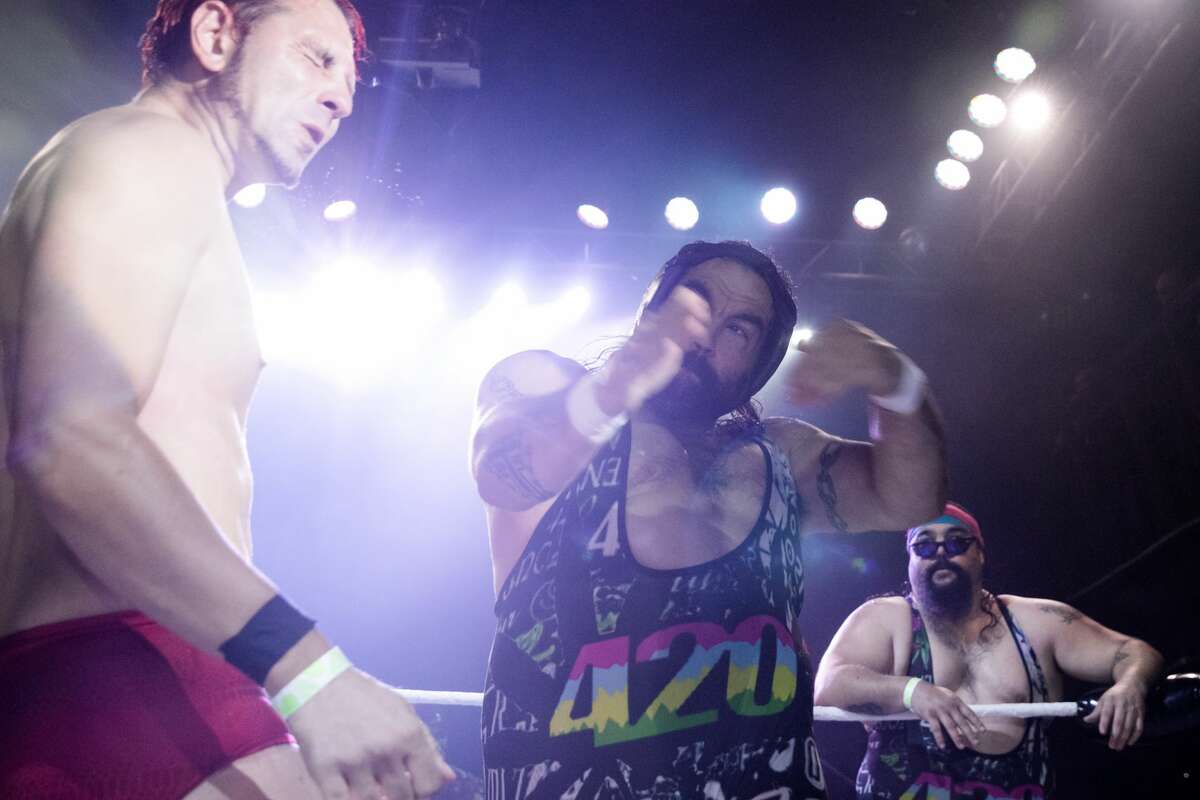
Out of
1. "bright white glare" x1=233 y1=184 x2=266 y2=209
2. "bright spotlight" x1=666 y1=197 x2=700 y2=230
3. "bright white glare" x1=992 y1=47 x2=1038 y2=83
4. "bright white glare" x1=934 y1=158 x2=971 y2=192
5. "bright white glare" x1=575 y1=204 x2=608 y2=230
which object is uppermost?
"bright white glare" x1=992 y1=47 x2=1038 y2=83

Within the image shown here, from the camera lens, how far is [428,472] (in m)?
7.17

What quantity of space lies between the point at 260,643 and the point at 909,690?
307 cm

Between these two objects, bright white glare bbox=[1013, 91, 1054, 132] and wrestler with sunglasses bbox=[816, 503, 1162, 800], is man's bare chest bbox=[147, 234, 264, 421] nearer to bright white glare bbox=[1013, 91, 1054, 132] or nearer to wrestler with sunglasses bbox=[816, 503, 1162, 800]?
wrestler with sunglasses bbox=[816, 503, 1162, 800]

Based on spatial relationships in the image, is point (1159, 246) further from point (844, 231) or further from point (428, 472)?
point (428, 472)

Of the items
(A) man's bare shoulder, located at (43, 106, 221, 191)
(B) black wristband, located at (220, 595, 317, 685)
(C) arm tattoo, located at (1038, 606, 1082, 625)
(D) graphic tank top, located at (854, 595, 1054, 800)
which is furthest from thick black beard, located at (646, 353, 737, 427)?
(C) arm tattoo, located at (1038, 606, 1082, 625)

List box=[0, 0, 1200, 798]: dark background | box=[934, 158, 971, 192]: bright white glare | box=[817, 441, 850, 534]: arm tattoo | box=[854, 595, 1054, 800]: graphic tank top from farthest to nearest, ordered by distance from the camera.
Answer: box=[934, 158, 971, 192]: bright white glare → box=[0, 0, 1200, 798]: dark background → box=[854, 595, 1054, 800]: graphic tank top → box=[817, 441, 850, 534]: arm tattoo

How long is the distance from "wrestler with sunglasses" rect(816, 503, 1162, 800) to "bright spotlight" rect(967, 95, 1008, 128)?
2765 mm

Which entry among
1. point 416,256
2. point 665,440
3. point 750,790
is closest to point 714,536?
point 665,440

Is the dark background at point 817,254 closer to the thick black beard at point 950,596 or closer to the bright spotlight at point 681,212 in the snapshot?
the bright spotlight at point 681,212

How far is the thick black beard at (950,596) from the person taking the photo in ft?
14.1

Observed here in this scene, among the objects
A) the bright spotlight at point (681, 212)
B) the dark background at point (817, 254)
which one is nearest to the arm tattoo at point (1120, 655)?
the dark background at point (817, 254)

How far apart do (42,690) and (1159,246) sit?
725 centimetres

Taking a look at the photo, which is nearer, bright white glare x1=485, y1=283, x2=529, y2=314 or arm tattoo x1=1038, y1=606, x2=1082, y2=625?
arm tattoo x1=1038, y1=606, x2=1082, y2=625

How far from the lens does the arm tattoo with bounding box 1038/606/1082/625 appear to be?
4.29m
